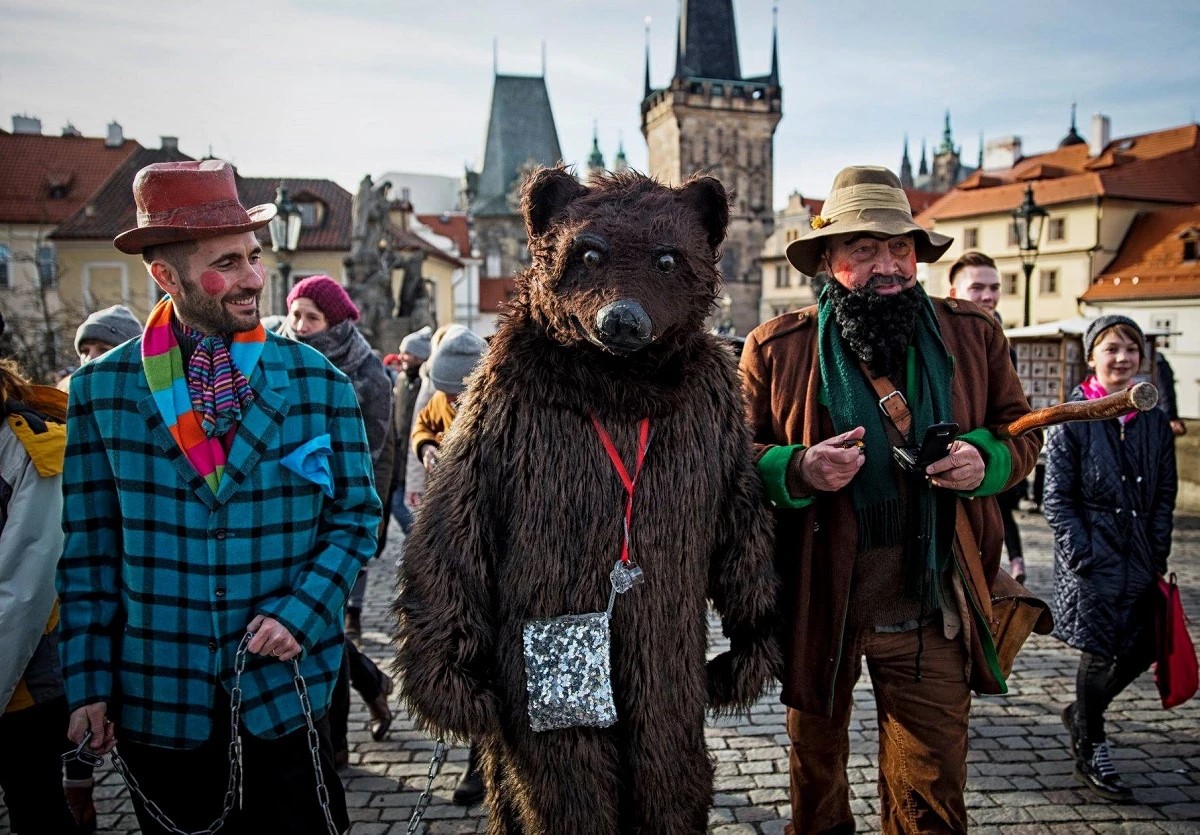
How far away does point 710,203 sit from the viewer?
2521 millimetres

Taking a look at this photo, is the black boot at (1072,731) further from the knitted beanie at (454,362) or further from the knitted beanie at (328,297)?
the knitted beanie at (328,297)

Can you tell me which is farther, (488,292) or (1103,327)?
(488,292)

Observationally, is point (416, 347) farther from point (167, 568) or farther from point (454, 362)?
point (167, 568)

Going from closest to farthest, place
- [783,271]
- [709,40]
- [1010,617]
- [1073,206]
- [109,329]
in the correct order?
[1010,617] → [109,329] → [1073,206] → [783,271] → [709,40]

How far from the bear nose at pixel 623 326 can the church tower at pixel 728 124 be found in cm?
5666

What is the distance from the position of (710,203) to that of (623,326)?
569mm

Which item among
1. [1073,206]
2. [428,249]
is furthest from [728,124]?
[1073,206]

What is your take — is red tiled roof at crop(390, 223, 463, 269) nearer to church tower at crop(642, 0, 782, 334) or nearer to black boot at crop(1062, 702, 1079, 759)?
church tower at crop(642, 0, 782, 334)

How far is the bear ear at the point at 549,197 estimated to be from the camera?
8.18 ft

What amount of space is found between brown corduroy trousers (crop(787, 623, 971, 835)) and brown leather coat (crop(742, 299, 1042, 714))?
0.35 ft

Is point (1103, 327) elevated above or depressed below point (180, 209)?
below

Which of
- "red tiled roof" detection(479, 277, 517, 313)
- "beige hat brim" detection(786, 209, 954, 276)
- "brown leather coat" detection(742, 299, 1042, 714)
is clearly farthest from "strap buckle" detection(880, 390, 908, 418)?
"red tiled roof" detection(479, 277, 517, 313)

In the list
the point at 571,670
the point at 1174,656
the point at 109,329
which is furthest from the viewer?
the point at 109,329

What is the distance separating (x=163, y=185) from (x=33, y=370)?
71.7 feet
